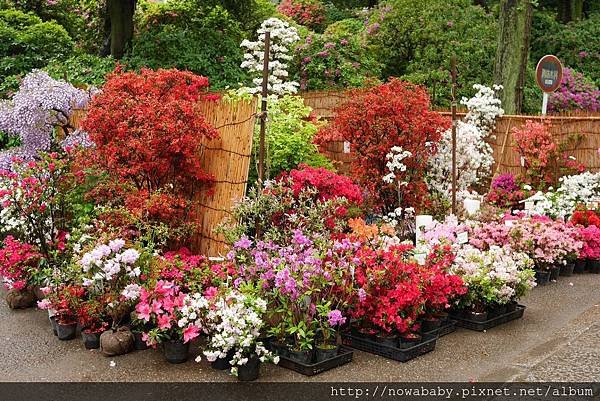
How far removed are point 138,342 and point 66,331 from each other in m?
0.70

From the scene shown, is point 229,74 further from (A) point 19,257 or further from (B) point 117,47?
(A) point 19,257

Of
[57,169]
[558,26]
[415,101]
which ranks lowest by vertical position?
[57,169]

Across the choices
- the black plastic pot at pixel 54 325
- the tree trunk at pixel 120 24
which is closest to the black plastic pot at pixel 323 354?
the black plastic pot at pixel 54 325

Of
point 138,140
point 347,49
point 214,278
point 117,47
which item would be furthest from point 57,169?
point 347,49

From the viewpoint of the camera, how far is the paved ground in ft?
17.2

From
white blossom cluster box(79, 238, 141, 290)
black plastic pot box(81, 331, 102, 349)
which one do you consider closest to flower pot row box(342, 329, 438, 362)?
white blossom cluster box(79, 238, 141, 290)

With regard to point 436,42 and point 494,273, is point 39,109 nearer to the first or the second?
point 494,273

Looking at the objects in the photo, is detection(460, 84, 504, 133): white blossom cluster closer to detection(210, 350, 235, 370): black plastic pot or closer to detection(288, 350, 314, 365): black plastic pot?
detection(288, 350, 314, 365): black plastic pot

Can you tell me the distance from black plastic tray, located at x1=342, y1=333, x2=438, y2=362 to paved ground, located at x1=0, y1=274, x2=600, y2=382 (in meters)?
0.06

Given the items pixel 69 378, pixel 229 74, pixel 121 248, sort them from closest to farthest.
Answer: pixel 69 378 → pixel 121 248 → pixel 229 74

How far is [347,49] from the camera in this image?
59.4 feet

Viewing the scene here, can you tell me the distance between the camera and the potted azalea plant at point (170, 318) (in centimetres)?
536

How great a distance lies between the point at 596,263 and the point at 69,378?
641 centimetres

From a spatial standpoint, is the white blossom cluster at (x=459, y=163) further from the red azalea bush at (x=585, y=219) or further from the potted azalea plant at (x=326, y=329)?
the potted azalea plant at (x=326, y=329)
